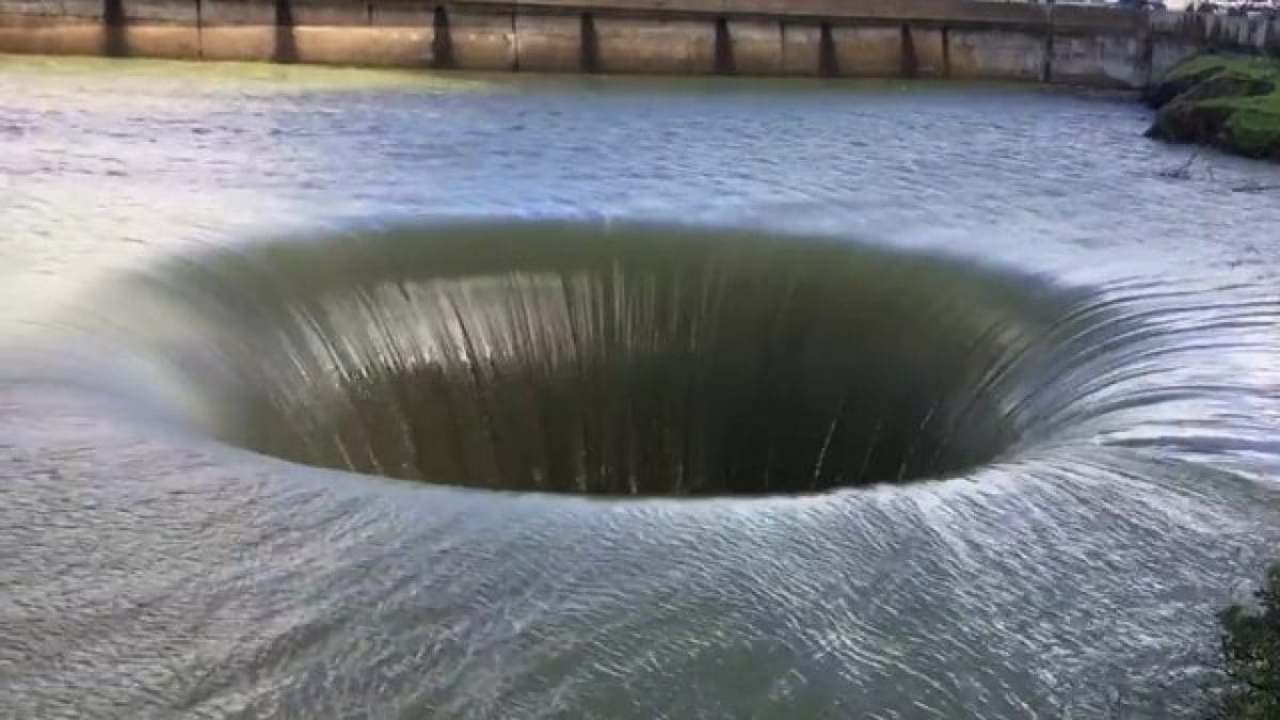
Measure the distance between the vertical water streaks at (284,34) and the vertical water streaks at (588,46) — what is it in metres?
5.20

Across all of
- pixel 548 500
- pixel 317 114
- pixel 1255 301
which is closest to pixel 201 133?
pixel 317 114

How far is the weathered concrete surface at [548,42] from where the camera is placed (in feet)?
102

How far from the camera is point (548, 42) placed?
31297 mm

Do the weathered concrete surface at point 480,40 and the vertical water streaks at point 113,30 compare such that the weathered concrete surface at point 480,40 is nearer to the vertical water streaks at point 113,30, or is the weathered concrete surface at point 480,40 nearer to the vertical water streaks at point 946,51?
the vertical water streaks at point 113,30

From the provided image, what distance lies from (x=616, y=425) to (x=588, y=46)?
22190mm

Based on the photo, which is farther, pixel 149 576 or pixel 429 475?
pixel 429 475

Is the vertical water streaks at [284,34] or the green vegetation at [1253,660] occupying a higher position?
the vertical water streaks at [284,34]

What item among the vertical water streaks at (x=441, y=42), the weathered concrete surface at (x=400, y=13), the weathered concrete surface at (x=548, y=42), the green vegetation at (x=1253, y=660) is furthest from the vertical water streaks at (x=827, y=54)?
the green vegetation at (x=1253, y=660)

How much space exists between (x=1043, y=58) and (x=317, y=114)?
1678 cm

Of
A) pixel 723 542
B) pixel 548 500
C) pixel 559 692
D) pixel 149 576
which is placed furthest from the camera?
pixel 548 500

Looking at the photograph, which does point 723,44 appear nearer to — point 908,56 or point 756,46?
point 756,46

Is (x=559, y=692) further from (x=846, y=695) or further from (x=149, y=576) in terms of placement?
(x=149, y=576)

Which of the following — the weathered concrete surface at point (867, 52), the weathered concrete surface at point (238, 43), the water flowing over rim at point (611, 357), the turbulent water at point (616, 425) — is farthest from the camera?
the weathered concrete surface at point (867, 52)

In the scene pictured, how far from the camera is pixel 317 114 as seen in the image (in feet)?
72.1
